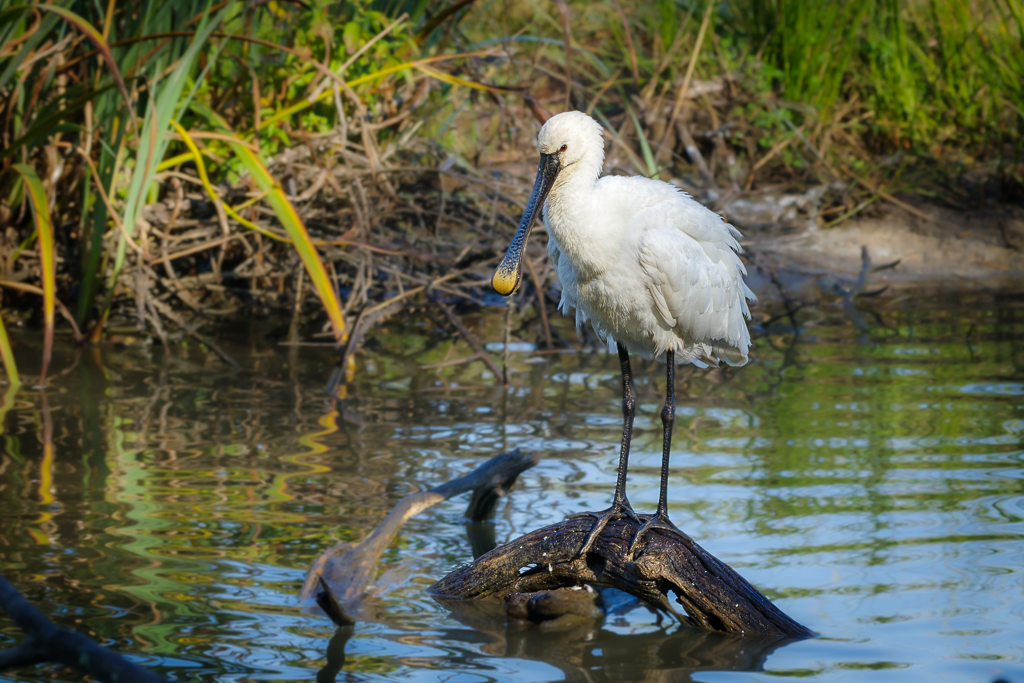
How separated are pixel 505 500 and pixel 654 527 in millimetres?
1249

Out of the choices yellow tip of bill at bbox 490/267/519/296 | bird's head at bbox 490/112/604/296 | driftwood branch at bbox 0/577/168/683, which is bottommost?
driftwood branch at bbox 0/577/168/683

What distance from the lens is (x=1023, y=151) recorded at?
32.1 feet

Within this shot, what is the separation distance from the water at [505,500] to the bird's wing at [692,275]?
766mm

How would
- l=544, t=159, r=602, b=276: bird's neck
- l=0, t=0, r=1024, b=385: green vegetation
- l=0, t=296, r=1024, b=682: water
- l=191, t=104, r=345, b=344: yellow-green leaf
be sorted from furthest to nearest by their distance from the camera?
l=0, t=0, r=1024, b=385: green vegetation < l=191, t=104, r=345, b=344: yellow-green leaf < l=544, t=159, r=602, b=276: bird's neck < l=0, t=296, r=1024, b=682: water

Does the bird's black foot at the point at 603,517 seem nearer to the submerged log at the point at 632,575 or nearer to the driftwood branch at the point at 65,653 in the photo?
the submerged log at the point at 632,575

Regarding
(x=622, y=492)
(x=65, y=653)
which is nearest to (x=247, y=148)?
(x=622, y=492)

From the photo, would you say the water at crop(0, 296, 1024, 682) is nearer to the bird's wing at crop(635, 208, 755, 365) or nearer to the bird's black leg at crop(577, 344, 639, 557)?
the bird's black leg at crop(577, 344, 639, 557)

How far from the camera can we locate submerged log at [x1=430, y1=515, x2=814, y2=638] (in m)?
3.30

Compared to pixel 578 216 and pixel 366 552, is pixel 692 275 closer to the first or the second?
pixel 578 216

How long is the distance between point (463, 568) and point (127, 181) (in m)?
4.04

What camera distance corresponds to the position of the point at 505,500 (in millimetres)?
4660

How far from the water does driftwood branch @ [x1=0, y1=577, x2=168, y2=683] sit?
63.9 inches

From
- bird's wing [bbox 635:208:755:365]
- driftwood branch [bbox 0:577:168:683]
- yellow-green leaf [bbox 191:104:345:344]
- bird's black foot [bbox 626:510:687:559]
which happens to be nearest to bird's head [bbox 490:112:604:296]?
bird's wing [bbox 635:208:755:365]

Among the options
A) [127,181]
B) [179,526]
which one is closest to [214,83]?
[127,181]
